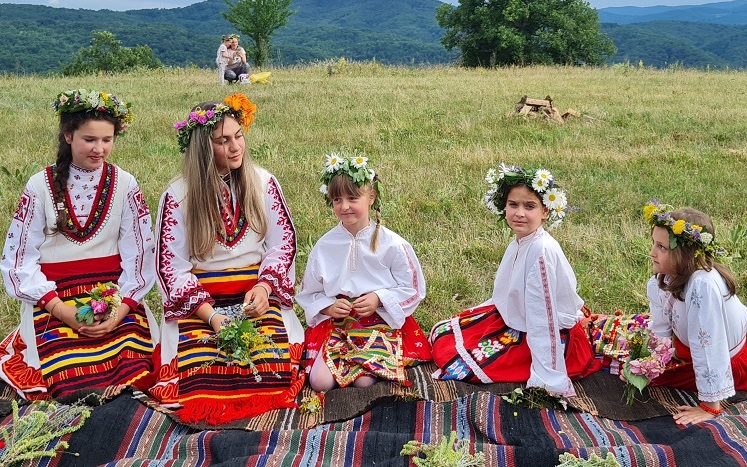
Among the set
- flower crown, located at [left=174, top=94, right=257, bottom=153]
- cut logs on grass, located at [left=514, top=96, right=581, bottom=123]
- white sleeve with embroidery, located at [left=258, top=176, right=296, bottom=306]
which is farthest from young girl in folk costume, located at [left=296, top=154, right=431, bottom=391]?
cut logs on grass, located at [left=514, top=96, right=581, bottom=123]

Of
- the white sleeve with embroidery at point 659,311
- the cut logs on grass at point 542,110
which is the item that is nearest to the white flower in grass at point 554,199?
the white sleeve with embroidery at point 659,311

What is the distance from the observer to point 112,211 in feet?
14.0

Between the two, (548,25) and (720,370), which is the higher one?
(548,25)

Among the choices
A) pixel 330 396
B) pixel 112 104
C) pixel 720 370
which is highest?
pixel 112 104

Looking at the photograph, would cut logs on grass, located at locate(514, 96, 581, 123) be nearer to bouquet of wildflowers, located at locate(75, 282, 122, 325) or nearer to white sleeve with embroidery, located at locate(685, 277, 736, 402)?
white sleeve with embroidery, located at locate(685, 277, 736, 402)

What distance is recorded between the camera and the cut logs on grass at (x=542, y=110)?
38.9ft

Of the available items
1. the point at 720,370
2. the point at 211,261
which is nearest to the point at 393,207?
the point at 211,261

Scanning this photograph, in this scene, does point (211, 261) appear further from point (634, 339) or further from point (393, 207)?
point (393, 207)

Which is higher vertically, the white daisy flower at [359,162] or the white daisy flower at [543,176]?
the white daisy flower at [359,162]

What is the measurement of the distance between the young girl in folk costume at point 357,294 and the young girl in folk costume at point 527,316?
0.33 metres

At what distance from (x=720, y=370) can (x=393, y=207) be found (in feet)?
13.3

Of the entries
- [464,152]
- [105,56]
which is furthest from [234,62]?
[105,56]

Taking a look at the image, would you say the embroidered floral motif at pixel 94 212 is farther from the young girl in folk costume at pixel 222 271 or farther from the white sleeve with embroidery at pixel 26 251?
the young girl in folk costume at pixel 222 271

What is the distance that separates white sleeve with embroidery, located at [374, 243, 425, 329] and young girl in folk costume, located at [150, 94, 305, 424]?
62 centimetres
